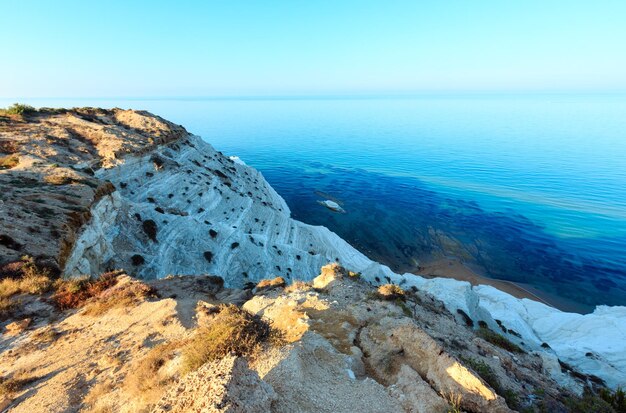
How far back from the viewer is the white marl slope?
29.3 m

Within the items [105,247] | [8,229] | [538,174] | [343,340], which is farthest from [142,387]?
[538,174]

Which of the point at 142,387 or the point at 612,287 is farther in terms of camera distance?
the point at 612,287

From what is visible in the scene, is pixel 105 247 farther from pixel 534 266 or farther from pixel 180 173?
pixel 534 266

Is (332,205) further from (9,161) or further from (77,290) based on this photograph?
(77,290)

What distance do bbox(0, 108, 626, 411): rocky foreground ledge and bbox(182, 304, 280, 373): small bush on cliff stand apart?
113 centimetres

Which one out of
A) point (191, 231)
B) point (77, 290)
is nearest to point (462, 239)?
point (191, 231)

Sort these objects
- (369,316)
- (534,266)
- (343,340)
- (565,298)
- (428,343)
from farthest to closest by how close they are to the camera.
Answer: (534,266) < (565,298) < (369,316) < (343,340) < (428,343)

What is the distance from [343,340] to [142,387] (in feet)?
24.3

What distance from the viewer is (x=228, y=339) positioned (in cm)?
1067

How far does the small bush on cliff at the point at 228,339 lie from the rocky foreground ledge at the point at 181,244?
3.70 feet

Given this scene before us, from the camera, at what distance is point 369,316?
14.8 metres

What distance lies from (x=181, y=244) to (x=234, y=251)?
20.5 ft

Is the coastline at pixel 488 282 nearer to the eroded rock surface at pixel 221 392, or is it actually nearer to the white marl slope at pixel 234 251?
the white marl slope at pixel 234 251

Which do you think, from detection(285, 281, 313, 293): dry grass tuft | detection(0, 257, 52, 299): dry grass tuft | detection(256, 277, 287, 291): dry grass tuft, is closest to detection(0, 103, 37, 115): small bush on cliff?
detection(0, 257, 52, 299): dry grass tuft
